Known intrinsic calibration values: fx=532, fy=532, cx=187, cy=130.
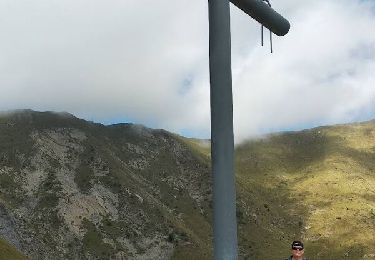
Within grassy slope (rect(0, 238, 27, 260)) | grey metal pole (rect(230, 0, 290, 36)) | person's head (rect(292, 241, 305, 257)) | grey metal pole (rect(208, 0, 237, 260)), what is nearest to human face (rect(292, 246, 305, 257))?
person's head (rect(292, 241, 305, 257))

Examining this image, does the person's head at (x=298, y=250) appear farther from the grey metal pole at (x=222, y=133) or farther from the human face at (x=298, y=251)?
the grey metal pole at (x=222, y=133)

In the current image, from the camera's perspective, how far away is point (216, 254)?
5.52 meters

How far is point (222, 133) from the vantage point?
5629mm

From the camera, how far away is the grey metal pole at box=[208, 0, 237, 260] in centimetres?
552

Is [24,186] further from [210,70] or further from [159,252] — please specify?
[210,70]

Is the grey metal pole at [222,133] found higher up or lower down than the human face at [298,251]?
higher up

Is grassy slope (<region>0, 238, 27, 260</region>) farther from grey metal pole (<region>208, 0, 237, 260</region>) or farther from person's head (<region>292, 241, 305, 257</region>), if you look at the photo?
grey metal pole (<region>208, 0, 237, 260</region>)

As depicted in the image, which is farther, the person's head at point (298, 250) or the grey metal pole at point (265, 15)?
the person's head at point (298, 250)

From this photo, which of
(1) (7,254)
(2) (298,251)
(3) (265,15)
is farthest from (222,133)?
(1) (7,254)

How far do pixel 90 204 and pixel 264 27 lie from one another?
192843 mm

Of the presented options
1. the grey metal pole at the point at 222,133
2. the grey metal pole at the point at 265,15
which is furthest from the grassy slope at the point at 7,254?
the grey metal pole at the point at 222,133

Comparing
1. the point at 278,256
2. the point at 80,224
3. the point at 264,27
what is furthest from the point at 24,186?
the point at 264,27

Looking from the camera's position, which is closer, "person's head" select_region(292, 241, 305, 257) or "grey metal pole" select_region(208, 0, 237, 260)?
"grey metal pole" select_region(208, 0, 237, 260)

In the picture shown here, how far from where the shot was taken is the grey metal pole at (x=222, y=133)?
552 centimetres
